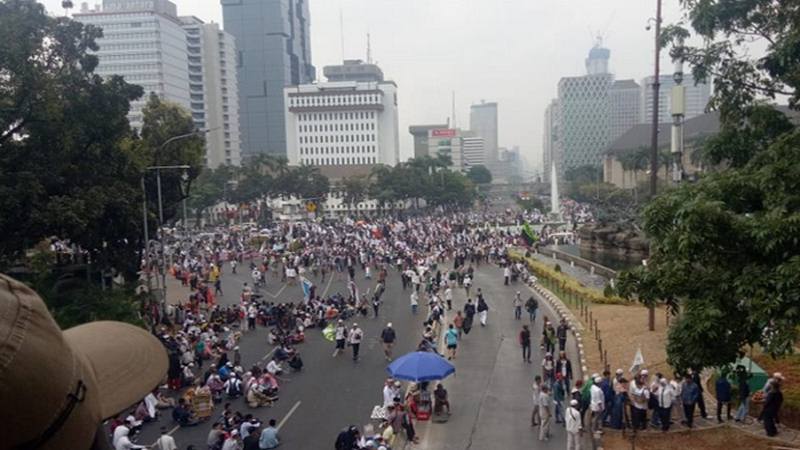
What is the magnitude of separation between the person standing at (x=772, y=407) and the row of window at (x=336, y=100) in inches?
5015

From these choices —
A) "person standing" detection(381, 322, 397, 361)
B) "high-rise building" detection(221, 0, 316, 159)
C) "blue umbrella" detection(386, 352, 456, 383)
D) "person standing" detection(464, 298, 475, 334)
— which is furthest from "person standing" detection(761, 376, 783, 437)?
"high-rise building" detection(221, 0, 316, 159)

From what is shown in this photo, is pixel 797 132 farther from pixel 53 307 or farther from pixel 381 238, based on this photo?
pixel 381 238

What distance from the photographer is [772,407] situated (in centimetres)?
1169

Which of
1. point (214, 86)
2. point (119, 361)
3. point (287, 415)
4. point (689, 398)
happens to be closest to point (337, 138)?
point (214, 86)

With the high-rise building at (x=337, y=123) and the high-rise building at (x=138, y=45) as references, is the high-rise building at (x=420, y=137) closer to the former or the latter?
the high-rise building at (x=337, y=123)

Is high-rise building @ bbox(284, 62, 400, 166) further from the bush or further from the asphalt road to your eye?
the asphalt road

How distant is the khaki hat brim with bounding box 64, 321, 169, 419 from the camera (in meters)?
2.02

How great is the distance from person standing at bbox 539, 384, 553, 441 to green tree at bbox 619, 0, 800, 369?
396 centimetres

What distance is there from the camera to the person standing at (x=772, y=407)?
11.6 m

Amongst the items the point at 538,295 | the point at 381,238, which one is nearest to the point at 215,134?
the point at 381,238

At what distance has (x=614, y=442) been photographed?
1255 cm

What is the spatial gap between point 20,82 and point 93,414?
738 inches

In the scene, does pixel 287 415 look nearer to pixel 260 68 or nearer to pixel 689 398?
pixel 689 398

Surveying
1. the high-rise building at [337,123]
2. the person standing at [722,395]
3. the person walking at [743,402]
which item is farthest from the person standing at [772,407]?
the high-rise building at [337,123]
